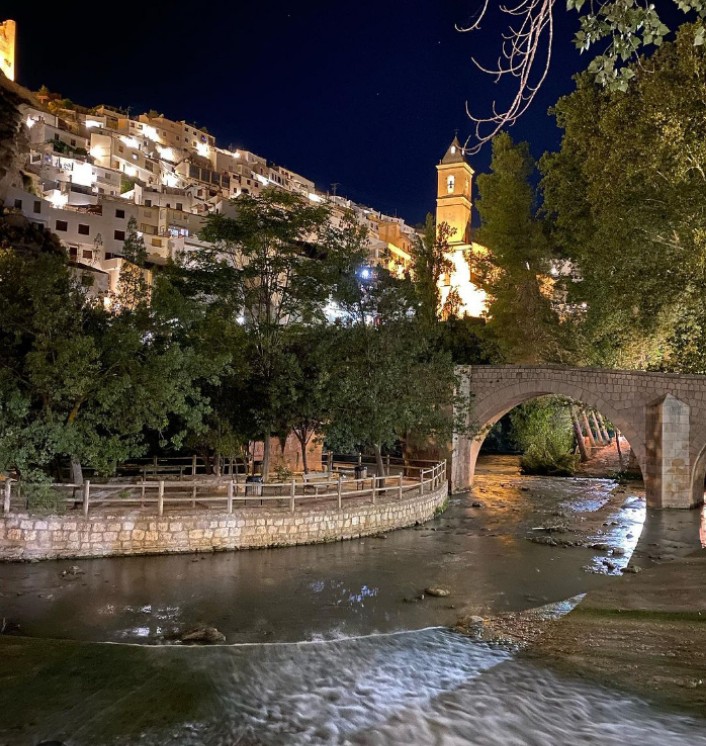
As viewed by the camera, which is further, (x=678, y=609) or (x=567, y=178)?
(x=567, y=178)

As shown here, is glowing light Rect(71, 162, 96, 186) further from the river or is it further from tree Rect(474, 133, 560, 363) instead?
the river

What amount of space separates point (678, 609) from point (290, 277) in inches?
413

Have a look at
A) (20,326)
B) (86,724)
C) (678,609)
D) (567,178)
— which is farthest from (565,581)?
(567,178)

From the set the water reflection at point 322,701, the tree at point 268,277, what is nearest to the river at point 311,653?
the water reflection at point 322,701

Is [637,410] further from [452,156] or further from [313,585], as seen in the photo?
[452,156]

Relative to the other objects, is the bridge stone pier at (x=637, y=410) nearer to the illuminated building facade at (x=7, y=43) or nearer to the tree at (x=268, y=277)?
the tree at (x=268, y=277)

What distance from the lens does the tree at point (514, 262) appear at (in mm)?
27250

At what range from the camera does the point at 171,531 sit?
11.3 meters

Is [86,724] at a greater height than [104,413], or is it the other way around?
[104,413]

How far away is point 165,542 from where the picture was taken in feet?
37.0

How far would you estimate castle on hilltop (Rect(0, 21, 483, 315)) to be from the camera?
36.5 m

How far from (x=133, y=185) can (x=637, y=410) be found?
40.7 meters

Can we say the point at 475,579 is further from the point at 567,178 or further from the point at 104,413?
the point at 567,178

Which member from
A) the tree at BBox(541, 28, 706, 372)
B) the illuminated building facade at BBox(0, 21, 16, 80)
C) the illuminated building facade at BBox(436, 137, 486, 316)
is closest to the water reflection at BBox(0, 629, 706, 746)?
the tree at BBox(541, 28, 706, 372)
